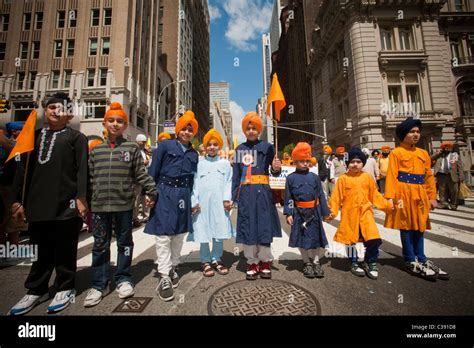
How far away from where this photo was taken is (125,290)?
2.58 metres

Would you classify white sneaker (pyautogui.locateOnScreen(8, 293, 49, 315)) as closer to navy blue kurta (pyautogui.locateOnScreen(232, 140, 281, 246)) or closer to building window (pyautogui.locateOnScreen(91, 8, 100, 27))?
navy blue kurta (pyautogui.locateOnScreen(232, 140, 281, 246))

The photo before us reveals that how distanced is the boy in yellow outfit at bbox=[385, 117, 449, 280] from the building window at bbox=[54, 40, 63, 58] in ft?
115

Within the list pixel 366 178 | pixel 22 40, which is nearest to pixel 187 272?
pixel 366 178

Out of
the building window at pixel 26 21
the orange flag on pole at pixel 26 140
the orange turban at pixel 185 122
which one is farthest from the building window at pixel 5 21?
the orange turban at pixel 185 122

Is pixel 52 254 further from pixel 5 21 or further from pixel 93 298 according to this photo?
pixel 5 21

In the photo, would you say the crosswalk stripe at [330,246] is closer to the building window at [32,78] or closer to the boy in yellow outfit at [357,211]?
the boy in yellow outfit at [357,211]

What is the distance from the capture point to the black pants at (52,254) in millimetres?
2531

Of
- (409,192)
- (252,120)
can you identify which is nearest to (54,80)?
(252,120)

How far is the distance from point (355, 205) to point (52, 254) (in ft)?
13.3

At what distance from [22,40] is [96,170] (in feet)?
121

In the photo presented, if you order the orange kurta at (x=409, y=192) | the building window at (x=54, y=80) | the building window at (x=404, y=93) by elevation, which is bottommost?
the orange kurta at (x=409, y=192)

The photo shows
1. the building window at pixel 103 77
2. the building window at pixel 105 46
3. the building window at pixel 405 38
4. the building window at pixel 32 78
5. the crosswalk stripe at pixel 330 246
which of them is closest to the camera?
the crosswalk stripe at pixel 330 246

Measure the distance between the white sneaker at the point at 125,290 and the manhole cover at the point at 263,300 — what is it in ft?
3.08
